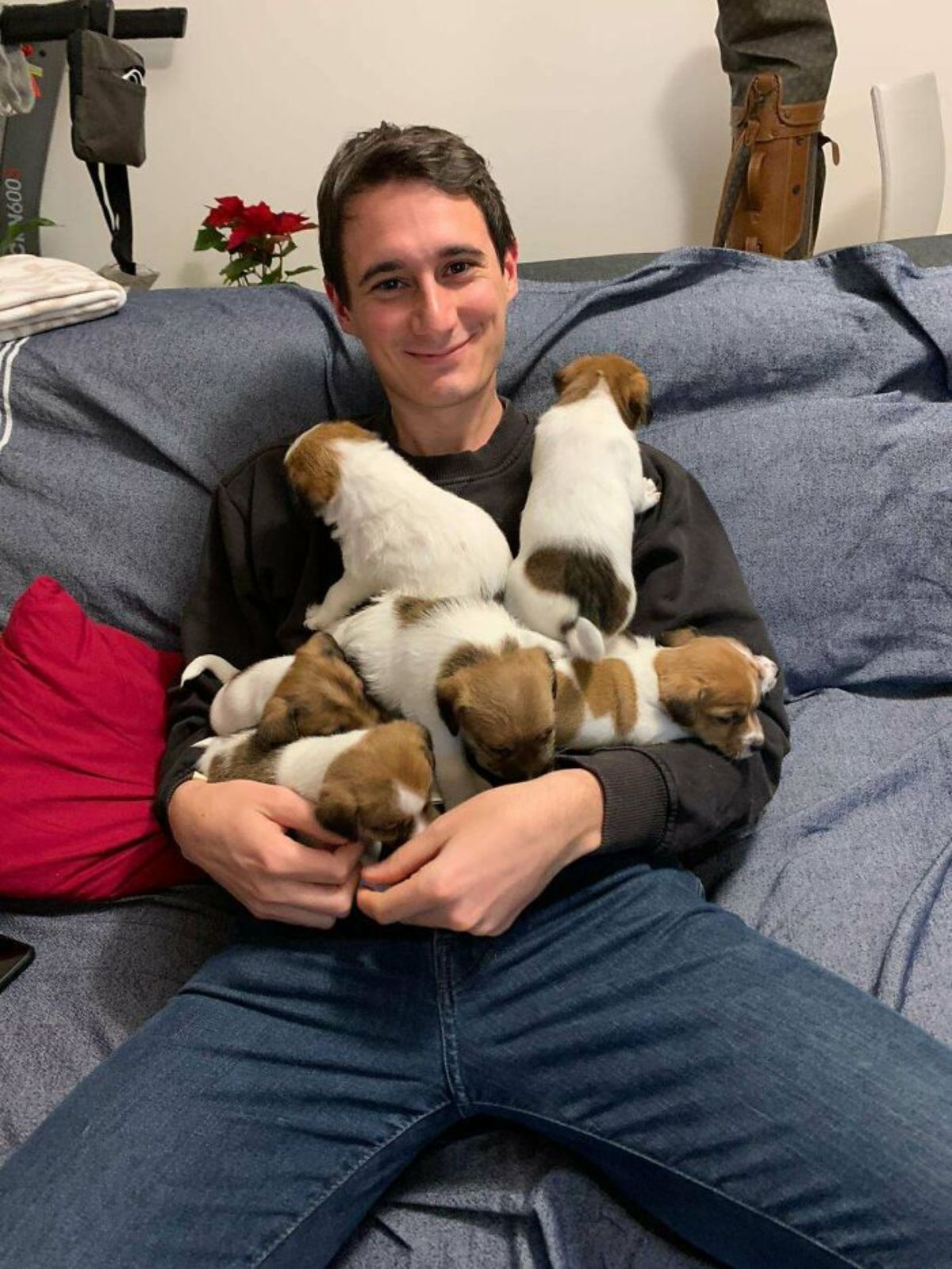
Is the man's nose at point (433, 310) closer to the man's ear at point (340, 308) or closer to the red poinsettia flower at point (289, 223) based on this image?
the man's ear at point (340, 308)

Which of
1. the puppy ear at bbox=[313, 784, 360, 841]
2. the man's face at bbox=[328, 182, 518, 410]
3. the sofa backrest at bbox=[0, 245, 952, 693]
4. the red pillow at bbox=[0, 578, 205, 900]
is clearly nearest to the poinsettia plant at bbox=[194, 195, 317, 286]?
the sofa backrest at bbox=[0, 245, 952, 693]

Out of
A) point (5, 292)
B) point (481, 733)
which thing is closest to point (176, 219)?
point (5, 292)

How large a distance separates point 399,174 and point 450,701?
0.77 m

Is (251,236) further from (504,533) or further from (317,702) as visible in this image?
(317,702)

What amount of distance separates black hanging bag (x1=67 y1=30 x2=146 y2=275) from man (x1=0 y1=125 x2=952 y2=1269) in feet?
3.64

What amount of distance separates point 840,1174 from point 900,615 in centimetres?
104

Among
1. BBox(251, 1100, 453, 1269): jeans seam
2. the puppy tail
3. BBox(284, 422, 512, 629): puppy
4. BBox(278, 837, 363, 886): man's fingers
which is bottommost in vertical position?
BBox(251, 1100, 453, 1269): jeans seam

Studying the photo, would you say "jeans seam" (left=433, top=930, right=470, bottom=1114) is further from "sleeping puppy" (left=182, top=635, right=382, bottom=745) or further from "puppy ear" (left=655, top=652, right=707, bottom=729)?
"puppy ear" (left=655, top=652, right=707, bottom=729)

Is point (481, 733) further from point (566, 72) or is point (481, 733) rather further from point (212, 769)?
point (566, 72)

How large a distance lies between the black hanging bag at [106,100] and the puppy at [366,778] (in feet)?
5.51

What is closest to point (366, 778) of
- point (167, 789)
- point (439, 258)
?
point (167, 789)

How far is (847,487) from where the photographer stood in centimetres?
170

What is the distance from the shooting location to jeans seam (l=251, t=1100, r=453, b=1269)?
3.30 ft

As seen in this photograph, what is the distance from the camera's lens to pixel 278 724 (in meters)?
1.30
